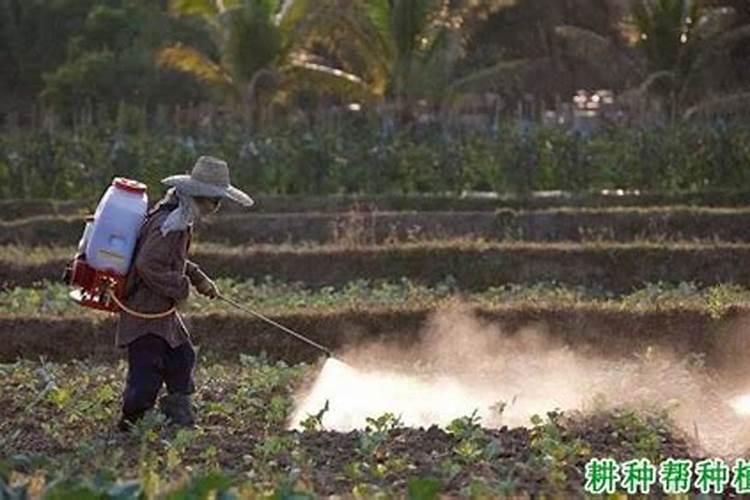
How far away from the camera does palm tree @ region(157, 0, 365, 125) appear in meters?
29.2

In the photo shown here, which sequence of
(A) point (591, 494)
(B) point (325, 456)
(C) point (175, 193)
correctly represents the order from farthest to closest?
(C) point (175, 193)
(B) point (325, 456)
(A) point (591, 494)

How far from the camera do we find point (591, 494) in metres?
6.35

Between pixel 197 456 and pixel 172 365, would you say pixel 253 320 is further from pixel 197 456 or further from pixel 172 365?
pixel 197 456

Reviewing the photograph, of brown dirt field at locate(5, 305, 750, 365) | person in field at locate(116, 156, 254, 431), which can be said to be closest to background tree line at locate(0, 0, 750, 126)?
brown dirt field at locate(5, 305, 750, 365)

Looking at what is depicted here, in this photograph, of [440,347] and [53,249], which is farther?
[53,249]

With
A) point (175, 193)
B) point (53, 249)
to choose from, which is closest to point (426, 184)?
point (53, 249)

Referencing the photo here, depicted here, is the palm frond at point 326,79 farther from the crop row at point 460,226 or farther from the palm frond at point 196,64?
the crop row at point 460,226

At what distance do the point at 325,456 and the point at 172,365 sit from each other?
187 cm

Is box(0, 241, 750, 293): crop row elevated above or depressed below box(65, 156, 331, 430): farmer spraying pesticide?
below

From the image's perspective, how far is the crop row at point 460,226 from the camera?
20.8 m

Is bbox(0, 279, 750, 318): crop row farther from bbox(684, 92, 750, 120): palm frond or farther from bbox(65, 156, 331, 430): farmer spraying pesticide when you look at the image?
bbox(684, 92, 750, 120): palm frond

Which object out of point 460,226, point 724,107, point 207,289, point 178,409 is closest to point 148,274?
point 207,289

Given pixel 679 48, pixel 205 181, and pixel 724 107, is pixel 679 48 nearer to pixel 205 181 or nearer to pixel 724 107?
pixel 724 107

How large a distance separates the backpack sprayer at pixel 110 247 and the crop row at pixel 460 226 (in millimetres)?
10844
